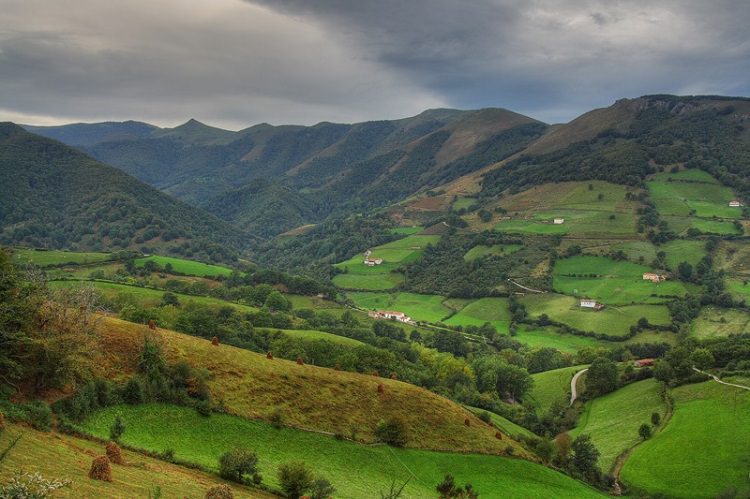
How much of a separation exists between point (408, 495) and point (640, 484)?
40677 millimetres

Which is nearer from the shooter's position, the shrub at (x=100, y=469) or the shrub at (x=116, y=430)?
the shrub at (x=100, y=469)

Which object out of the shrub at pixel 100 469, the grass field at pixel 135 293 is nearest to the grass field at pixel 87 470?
the shrub at pixel 100 469

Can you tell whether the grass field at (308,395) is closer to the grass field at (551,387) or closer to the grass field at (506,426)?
the grass field at (506,426)

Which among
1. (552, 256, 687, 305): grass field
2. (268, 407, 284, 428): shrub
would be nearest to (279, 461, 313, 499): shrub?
(268, 407, 284, 428): shrub

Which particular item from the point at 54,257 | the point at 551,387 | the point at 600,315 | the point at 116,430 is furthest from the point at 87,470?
the point at 54,257

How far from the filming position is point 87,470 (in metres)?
28.0

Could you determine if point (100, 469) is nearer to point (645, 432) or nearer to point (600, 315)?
point (645, 432)

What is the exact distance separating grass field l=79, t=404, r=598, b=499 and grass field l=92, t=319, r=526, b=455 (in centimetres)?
195

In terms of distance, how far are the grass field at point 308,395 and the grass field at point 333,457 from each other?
195cm

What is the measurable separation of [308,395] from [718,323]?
153 meters

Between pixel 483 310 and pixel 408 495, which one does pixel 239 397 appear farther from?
pixel 483 310

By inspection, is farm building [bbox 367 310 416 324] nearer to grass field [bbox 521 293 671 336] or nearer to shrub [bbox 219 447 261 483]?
grass field [bbox 521 293 671 336]

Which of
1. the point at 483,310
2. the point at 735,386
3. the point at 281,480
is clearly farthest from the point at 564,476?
the point at 483,310

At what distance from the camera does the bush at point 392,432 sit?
2308 inches
